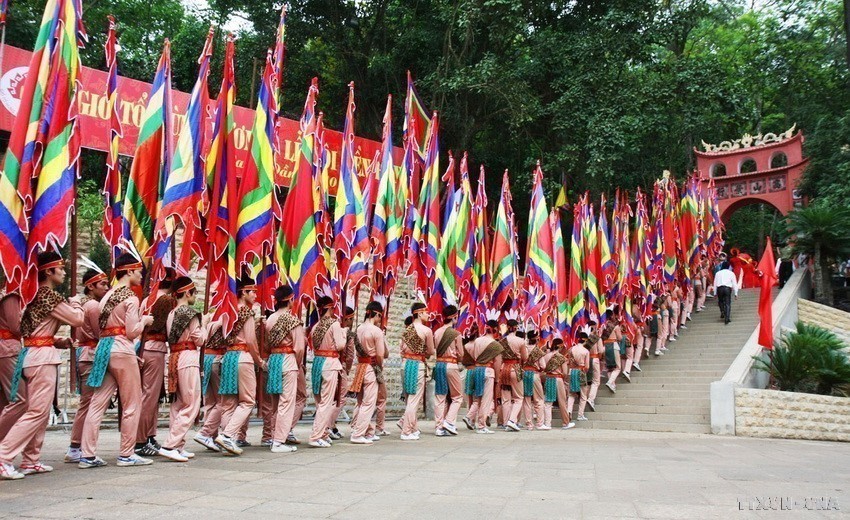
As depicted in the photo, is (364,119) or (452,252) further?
(364,119)

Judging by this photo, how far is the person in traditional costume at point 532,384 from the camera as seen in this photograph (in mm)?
11859

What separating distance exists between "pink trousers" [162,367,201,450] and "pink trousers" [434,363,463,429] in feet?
14.1

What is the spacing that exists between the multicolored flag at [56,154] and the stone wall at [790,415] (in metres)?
9.68

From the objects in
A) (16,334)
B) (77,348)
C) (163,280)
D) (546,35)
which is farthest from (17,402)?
(546,35)

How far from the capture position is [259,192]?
818 centimetres

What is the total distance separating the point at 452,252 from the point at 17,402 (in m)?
7.83

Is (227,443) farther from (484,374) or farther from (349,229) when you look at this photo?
(484,374)

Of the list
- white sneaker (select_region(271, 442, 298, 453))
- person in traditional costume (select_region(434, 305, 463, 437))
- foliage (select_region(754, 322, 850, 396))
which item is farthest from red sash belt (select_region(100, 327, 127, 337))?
foliage (select_region(754, 322, 850, 396))

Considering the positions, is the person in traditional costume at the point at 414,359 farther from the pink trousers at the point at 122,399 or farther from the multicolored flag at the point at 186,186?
the pink trousers at the point at 122,399

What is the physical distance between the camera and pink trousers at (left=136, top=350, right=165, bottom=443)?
6672mm

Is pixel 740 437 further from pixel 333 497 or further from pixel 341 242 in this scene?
pixel 333 497

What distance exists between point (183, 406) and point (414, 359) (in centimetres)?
355

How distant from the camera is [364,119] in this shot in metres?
21.8

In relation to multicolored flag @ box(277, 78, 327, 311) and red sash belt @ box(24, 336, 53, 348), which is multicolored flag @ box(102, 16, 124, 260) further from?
red sash belt @ box(24, 336, 53, 348)
